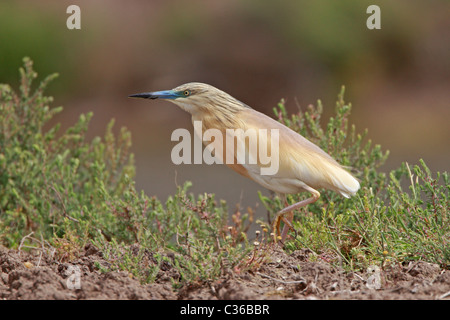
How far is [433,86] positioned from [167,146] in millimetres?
5207

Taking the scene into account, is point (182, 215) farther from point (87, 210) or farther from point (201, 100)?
point (201, 100)

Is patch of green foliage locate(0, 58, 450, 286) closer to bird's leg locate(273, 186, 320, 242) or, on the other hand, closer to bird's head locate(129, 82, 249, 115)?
bird's leg locate(273, 186, 320, 242)

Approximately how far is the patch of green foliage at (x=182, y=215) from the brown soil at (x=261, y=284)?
7cm

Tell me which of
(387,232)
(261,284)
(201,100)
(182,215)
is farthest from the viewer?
(182,215)

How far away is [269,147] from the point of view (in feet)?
11.8

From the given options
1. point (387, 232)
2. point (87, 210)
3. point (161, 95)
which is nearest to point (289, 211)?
point (387, 232)

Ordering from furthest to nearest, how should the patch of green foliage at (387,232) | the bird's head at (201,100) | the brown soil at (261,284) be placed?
the bird's head at (201,100) → the patch of green foliage at (387,232) → the brown soil at (261,284)

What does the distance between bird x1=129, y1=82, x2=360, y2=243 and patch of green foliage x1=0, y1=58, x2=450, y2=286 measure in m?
0.14

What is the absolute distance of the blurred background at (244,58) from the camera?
468 inches

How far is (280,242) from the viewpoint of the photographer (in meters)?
3.85

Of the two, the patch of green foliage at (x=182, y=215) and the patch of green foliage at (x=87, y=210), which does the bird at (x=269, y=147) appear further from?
the patch of green foliage at (x=87, y=210)

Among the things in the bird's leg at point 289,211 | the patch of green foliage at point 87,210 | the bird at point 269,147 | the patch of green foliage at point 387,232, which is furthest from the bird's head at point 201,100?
the patch of green foliage at point 387,232

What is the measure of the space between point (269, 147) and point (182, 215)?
927mm
